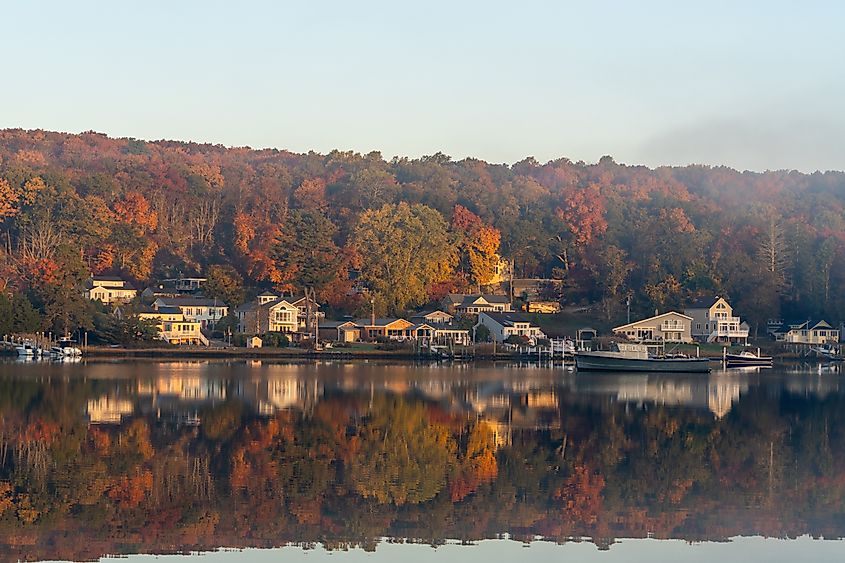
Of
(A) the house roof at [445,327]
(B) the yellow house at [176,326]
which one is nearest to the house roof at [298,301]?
(B) the yellow house at [176,326]

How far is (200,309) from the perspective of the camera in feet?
262

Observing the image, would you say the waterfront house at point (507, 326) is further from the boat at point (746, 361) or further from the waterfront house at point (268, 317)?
the boat at point (746, 361)

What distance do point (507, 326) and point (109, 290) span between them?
28.0 m

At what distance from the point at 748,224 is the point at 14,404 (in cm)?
6971

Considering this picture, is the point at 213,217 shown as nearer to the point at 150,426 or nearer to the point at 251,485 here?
the point at 150,426

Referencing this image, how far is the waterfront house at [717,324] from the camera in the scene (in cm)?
8100

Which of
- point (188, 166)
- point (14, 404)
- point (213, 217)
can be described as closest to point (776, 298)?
point (213, 217)

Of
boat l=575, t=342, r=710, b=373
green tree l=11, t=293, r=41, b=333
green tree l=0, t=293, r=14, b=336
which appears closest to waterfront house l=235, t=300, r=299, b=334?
green tree l=11, t=293, r=41, b=333

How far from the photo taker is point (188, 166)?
105 metres


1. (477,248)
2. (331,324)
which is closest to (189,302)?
(331,324)

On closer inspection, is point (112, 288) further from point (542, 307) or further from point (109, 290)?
point (542, 307)

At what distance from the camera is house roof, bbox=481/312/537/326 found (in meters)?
79.1

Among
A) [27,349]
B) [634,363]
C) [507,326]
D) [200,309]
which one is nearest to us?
[634,363]

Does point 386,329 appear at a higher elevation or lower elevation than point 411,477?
higher
